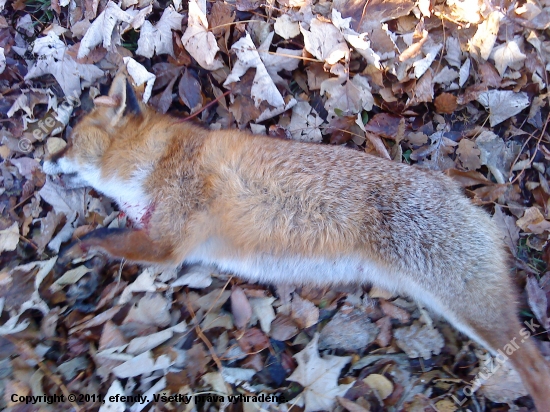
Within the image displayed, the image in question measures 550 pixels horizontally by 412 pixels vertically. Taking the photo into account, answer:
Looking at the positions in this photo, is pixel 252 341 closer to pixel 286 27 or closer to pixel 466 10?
pixel 286 27

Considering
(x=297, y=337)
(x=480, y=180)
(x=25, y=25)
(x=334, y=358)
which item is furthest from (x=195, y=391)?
(x=25, y=25)

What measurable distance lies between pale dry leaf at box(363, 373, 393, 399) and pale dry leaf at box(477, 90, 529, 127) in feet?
9.89

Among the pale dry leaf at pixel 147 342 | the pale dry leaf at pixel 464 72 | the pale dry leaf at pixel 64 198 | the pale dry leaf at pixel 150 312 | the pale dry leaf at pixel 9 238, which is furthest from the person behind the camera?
the pale dry leaf at pixel 464 72

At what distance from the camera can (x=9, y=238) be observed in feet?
12.8

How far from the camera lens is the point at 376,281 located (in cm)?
372

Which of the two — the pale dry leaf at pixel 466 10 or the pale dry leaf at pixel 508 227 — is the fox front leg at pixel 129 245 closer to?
the pale dry leaf at pixel 508 227

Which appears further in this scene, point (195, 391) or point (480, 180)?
point (480, 180)

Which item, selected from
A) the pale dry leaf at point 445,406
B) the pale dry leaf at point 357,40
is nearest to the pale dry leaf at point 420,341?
the pale dry leaf at point 445,406

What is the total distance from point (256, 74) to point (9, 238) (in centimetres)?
314

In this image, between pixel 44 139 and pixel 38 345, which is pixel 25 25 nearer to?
pixel 44 139

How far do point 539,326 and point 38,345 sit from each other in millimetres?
4720

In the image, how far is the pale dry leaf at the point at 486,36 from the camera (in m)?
4.20

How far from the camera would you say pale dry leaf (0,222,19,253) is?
12.7 feet

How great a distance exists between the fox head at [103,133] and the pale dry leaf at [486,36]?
3.73 metres
